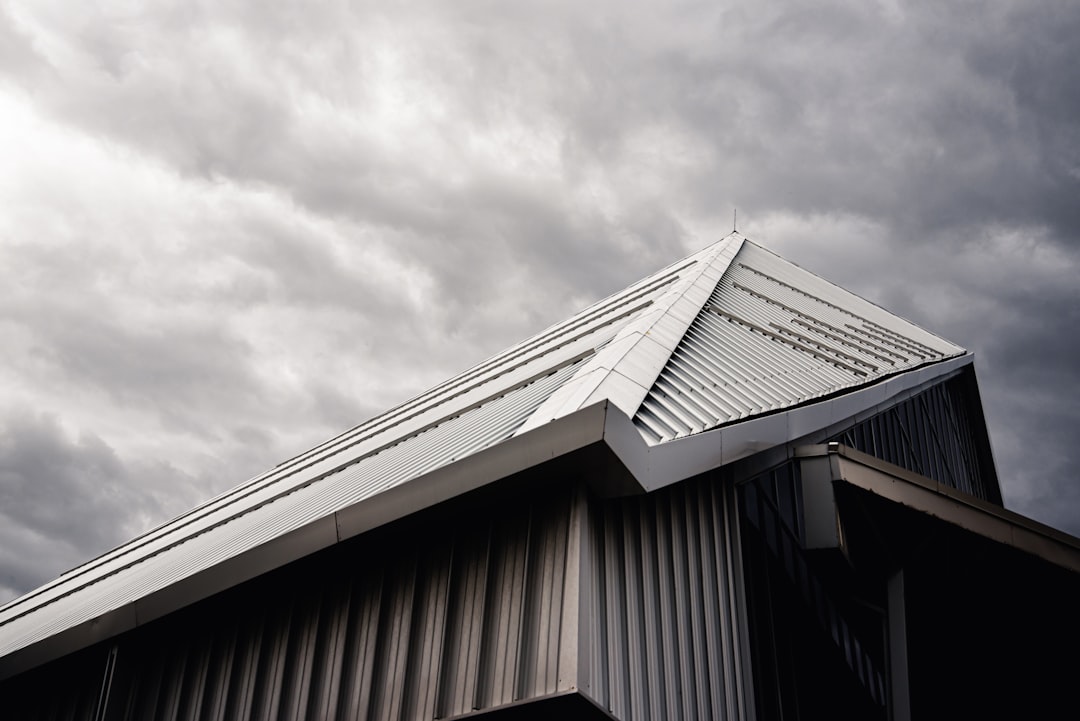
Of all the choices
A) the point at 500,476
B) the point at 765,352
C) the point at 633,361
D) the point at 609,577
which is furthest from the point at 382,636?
the point at 765,352

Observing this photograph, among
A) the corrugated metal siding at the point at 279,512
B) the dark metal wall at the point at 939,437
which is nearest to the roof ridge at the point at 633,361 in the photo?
the corrugated metal siding at the point at 279,512

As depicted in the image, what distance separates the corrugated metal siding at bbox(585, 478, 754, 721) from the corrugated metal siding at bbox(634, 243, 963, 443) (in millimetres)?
923

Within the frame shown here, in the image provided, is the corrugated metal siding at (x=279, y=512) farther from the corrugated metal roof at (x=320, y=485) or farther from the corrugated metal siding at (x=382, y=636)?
the corrugated metal siding at (x=382, y=636)

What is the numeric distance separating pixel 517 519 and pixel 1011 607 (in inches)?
324

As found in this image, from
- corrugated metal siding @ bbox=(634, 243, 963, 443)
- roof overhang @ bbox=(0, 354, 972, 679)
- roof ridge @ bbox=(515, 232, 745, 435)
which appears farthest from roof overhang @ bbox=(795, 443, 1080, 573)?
roof ridge @ bbox=(515, 232, 745, 435)

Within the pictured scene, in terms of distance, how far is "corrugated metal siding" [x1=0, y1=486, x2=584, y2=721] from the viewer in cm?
935

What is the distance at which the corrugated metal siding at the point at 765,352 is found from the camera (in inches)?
469

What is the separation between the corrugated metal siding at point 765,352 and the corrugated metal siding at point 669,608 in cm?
92

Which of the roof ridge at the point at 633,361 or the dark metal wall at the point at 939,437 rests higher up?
the dark metal wall at the point at 939,437

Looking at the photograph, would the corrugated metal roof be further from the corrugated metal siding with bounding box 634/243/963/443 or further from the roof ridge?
the corrugated metal siding with bounding box 634/243/963/443

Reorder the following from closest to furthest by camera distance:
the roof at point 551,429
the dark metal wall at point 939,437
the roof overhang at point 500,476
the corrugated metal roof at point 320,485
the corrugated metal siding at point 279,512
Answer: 1. the roof overhang at point 500,476
2. the roof at point 551,429
3. the corrugated metal siding at point 279,512
4. the corrugated metal roof at point 320,485
5. the dark metal wall at point 939,437

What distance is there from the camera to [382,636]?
1068 cm

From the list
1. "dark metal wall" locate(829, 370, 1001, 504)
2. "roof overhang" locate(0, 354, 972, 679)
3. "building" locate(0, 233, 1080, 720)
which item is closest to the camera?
"roof overhang" locate(0, 354, 972, 679)

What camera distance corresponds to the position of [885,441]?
2306 centimetres
